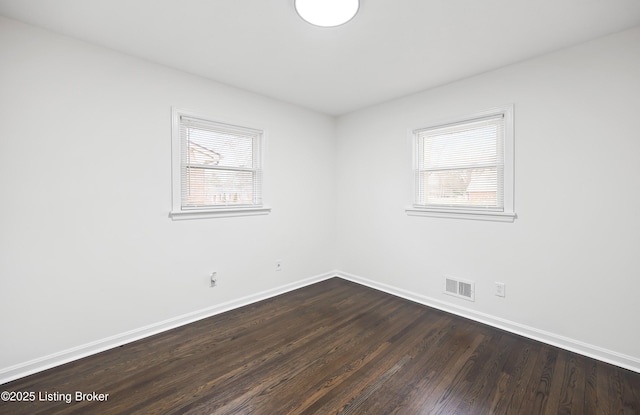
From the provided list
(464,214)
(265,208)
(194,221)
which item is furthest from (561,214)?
(194,221)

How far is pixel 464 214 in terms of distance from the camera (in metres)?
3.03

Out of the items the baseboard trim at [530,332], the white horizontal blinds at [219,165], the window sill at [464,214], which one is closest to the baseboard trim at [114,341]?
the white horizontal blinds at [219,165]

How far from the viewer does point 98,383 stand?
1.98m

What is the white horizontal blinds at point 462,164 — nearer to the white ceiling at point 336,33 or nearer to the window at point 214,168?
the white ceiling at point 336,33

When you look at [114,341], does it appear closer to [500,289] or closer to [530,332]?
[500,289]

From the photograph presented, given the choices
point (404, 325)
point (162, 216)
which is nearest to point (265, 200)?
point (162, 216)

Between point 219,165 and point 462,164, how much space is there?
8.89 feet

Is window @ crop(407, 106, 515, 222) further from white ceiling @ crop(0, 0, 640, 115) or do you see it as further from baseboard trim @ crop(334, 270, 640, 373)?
baseboard trim @ crop(334, 270, 640, 373)

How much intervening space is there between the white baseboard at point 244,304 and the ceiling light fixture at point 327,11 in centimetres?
288

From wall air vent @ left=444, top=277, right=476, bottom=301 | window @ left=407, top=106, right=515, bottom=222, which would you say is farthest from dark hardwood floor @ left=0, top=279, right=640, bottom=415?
window @ left=407, top=106, right=515, bottom=222

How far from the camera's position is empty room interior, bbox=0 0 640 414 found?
6.36 ft

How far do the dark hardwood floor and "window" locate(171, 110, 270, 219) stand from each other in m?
1.24

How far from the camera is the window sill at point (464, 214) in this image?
273 centimetres

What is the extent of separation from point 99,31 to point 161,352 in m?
2.60
